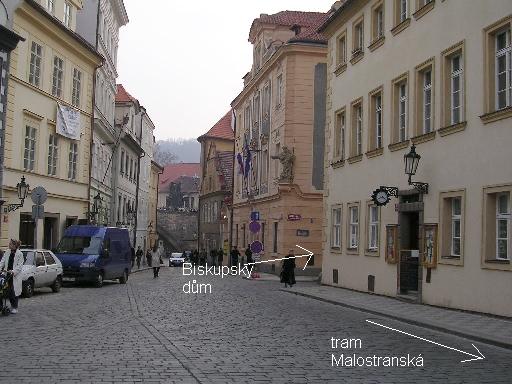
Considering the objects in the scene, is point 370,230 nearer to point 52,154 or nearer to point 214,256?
point 52,154

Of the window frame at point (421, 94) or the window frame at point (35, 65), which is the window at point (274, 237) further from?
the window frame at point (421, 94)

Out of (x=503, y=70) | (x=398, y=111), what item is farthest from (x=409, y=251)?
(x=503, y=70)

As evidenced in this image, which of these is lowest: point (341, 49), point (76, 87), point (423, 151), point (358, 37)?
point (423, 151)

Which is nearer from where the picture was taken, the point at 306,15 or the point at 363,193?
the point at 363,193

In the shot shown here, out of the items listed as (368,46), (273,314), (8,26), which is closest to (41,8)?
(8,26)

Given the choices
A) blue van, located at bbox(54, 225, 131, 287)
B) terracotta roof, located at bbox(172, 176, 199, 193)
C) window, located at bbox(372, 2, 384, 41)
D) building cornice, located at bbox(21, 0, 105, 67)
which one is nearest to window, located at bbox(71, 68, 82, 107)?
building cornice, located at bbox(21, 0, 105, 67)

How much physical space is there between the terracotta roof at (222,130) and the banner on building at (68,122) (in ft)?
170

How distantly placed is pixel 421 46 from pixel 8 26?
55.9 feet

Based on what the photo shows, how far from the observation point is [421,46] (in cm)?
2277

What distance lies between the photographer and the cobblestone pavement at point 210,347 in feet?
30.4

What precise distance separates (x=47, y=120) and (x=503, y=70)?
2268 centimetres

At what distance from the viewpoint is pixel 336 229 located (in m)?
31.0

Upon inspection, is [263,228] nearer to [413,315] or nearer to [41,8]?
[41,8]

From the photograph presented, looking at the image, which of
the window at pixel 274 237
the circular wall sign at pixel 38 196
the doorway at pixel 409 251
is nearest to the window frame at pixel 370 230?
the doorway at pixel 409 251
